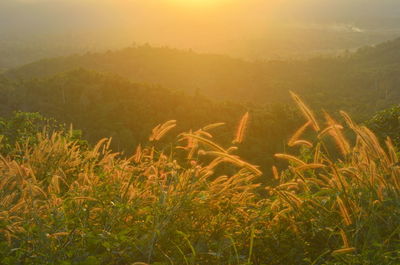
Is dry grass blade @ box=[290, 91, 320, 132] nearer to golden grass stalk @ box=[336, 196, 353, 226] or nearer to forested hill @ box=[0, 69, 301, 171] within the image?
golden grass stalk @ box=[336, 196, 353, 226]

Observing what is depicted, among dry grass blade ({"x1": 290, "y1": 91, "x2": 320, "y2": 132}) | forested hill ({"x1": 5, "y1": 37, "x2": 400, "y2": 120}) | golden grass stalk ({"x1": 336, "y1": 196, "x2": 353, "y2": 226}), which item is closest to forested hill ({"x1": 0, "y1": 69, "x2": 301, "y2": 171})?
dry grass blade ({"x1": 290, "y1": 91, "x2": 320, "y2": 132})

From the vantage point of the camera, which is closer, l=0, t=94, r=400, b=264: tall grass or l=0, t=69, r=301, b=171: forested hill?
l=0, t=94, r=400, b=264: tall grass

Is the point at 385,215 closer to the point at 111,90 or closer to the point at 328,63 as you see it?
the point at 111,90

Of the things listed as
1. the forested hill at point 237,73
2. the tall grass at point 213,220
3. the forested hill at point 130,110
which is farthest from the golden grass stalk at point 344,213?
the forested hill at point 237,73

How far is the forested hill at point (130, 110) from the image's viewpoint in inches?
1118

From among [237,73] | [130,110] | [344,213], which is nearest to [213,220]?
[344,213]

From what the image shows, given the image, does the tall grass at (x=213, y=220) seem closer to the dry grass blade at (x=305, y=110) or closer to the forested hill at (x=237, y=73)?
the dry grass blade at (x=305, y=110)

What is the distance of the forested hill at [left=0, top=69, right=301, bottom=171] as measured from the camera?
28.4 meters

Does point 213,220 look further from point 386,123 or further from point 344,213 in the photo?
point 386,123

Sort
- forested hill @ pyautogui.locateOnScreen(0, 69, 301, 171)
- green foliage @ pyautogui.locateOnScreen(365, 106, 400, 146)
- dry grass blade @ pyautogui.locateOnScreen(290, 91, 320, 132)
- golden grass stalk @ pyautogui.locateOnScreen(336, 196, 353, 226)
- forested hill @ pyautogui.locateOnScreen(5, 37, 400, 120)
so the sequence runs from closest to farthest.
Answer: golden grass stalk @ pyautogui.locateOnScreen(336, 196, 353, 226), dry grass blade @ pyautogui.locateOnScreen(290, 91, 320, 132), green foliage @ pyautogui.locateOnScreen(365, 106, 400, 146), forested hill @ pyautogui.locateOnScreen(0, 69, 301, 171), forested hill @ pyautogui.locateOnScreen(5, 37, 400, 120)

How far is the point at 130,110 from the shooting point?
1332 inches

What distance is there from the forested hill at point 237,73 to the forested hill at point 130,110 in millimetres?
24237

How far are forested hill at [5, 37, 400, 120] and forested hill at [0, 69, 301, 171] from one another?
24.2m

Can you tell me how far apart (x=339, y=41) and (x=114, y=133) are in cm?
13778
